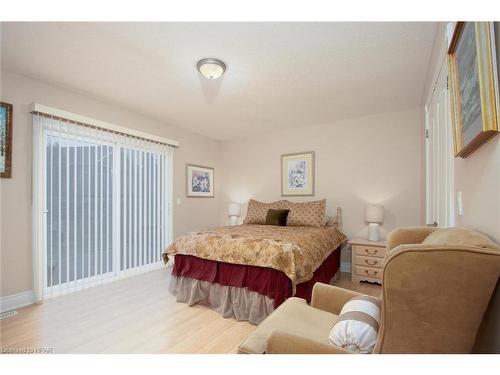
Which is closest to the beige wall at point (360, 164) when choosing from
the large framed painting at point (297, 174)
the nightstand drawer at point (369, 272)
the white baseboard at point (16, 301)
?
the large framed painting at point (297, 174)

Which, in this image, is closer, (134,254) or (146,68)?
(146,68)

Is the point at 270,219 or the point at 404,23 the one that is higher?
the point at 404,23

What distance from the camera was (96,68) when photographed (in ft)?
7.82

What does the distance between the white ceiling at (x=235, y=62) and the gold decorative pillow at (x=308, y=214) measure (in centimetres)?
146

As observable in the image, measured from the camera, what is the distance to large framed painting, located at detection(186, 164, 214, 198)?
4504 millimetres

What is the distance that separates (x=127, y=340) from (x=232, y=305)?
36.9 inches

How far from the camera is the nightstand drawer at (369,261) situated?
318cm

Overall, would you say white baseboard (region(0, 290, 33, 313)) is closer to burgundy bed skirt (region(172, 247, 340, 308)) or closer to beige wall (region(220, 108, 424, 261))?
burgundy bed skirt (region(172, 247, 340, 308))

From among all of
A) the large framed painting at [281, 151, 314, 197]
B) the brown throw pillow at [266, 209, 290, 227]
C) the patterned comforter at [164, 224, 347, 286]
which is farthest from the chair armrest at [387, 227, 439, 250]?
the large framed painting at [281, 151, 314, 197]

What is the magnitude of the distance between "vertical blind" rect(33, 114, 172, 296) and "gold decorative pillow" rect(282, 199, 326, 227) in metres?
2.09

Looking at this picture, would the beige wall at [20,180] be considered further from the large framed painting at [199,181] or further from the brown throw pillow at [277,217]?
the brown throw pillow at [277,217]

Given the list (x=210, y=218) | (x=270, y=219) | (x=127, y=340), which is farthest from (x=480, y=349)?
(x=210, y=218)
